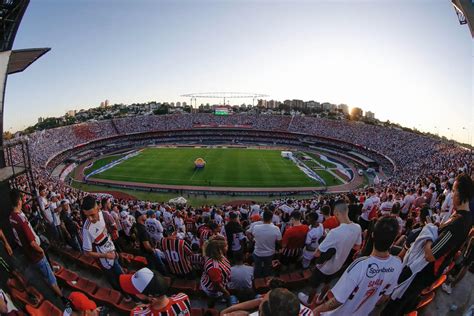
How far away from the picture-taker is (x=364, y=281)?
11.2ft

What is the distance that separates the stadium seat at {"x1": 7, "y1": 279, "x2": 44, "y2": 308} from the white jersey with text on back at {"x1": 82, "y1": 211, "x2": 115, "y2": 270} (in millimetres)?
1411

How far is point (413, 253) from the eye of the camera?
432cm

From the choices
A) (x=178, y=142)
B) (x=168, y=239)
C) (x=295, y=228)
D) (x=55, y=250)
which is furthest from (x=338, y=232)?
(x=178, y=142)

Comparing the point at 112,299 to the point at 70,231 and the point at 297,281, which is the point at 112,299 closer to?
the point at 70,231

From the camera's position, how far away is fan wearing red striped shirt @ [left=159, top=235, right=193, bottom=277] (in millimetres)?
6793

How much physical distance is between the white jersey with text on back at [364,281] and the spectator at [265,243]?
286 cm

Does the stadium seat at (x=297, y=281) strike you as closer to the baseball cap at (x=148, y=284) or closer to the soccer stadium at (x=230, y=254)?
the soccer stadium at (x=230, y=254)

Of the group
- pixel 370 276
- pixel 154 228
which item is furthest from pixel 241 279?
pixel 154 228

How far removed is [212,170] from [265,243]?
35876 millimetres

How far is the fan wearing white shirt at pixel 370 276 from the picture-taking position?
132 inches

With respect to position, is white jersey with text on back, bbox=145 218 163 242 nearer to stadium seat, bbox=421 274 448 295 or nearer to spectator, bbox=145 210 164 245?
spectator, bbox=145 210 164 245

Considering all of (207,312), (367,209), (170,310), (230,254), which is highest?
(170,310)

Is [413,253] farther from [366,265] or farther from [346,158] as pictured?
[346,158]

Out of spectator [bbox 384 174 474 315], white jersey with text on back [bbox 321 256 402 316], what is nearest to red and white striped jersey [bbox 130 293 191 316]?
white jersey with text on back [bbox 321 256 402 316]
